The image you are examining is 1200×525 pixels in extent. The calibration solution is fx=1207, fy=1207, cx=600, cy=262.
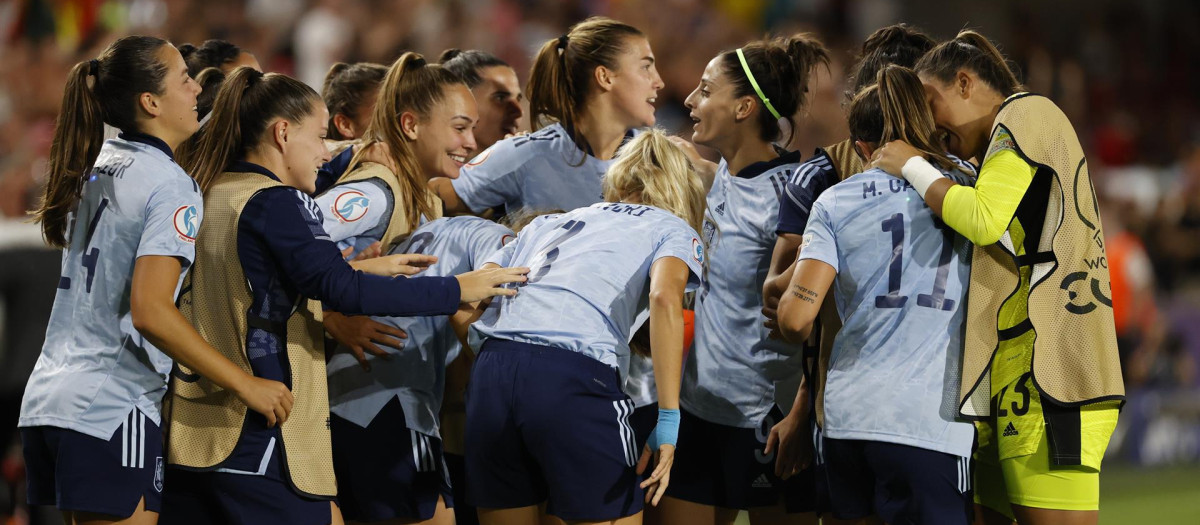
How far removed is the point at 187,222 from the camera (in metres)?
3.44

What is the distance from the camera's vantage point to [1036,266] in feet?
12.3

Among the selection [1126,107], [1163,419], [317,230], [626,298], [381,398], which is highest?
[317,230]

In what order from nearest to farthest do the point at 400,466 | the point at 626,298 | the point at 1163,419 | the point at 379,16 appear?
the point at 626,298, the point at 400,466, the point at 379,16, the point at 1163,419

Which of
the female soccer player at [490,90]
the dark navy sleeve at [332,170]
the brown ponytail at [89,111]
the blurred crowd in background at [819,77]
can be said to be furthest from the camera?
the blurred crowd in background at [819,77]

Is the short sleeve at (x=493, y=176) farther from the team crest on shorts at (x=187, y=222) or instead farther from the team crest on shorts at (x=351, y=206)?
the team crest on shorts at (x=187, y=222)

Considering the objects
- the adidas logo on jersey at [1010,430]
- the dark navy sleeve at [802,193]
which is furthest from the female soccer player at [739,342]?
the adidas logo on jersey at [1010,430]

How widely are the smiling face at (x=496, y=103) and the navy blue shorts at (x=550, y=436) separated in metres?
2.09

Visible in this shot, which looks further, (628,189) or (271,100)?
(628,189)

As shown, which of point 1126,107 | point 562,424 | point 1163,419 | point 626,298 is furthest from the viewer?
point 1126,107

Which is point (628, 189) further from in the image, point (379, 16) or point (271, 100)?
point (379, 16)

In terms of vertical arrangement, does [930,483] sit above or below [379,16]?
below

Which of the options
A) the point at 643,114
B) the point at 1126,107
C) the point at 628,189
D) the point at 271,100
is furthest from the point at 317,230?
the point at 1126,107

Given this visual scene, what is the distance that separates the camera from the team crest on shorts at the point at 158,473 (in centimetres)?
348

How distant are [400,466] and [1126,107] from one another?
14.6 m
